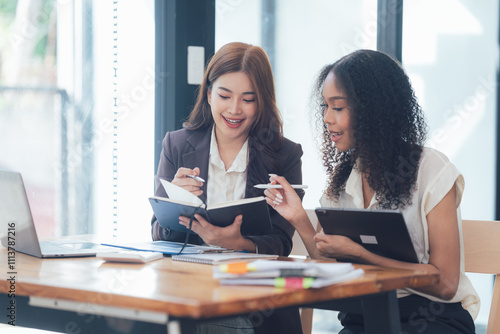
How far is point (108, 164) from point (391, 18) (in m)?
1.50

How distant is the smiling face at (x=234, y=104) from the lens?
7.65ft

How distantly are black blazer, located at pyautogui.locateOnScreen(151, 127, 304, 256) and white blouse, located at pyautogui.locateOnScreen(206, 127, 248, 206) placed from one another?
0.02 meters

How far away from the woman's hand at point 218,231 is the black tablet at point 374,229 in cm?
31

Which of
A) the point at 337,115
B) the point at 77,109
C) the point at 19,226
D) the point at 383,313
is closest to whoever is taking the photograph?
the point at 383,313

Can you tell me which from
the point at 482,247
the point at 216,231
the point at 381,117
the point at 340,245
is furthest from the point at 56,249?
the point at 482,247

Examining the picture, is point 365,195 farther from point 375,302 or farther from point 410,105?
point 375,302

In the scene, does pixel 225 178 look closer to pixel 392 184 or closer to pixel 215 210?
pixel 215 210

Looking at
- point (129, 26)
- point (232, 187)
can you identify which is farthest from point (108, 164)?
point (232, 187)

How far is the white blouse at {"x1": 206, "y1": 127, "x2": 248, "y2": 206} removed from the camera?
230 cm

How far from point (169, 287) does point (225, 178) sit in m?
1.10

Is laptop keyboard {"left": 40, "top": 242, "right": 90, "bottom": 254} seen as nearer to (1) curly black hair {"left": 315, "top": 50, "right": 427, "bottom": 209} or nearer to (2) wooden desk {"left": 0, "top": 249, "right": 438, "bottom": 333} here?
(2) wooden desk {"left": 0, "top": 249, "right": 438, "bottom": 333}

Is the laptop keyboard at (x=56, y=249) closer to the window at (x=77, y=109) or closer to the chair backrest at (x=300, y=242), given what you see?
the chair backrest at (x=300, y=242)

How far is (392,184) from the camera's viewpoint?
73.8 inches

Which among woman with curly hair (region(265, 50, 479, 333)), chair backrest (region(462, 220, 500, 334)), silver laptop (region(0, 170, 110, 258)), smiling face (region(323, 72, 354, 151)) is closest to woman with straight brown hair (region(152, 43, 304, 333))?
woman with curly hair (region(265, 50, 479, 333))
